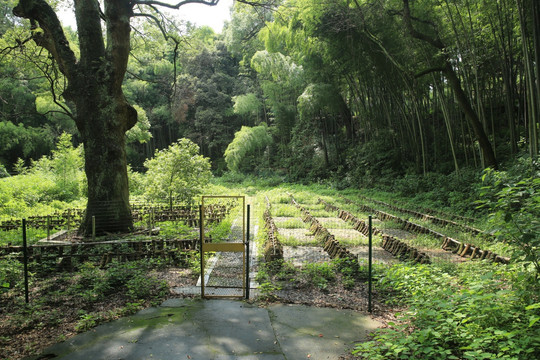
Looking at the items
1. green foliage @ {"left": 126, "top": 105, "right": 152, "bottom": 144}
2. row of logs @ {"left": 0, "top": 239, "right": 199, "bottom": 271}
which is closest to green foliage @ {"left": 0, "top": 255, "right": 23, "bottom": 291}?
row of logs @ {"left": 0, "top": 239, "right": 199, "bottom": 271}

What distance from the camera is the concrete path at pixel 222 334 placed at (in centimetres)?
309

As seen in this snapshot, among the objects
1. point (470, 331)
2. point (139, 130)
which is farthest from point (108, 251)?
point (139, 130)

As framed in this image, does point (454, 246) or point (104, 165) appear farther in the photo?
point (104, 165)

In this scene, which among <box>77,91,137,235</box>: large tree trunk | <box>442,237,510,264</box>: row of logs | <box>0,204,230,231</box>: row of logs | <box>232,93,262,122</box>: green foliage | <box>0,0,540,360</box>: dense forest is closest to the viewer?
<box>0,0,540,360</box>: dense forest

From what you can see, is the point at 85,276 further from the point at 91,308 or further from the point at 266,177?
the point at 266,177

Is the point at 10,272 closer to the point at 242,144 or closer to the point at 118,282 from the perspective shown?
the point at 118,282

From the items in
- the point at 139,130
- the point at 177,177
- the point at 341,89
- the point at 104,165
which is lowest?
the point at 177,177

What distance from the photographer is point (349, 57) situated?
1445 cm

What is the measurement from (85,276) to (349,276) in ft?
11.9

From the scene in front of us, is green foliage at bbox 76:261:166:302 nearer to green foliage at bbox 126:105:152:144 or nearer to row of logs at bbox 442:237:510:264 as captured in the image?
row of logs at bbox 442:237:510:264

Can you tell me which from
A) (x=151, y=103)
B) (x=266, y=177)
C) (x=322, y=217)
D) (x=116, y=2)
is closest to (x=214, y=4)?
(x=116, y=2)

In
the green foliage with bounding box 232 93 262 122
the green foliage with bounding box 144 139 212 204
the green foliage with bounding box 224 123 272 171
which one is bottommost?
the green foliage with bounding box 144 139 212 204

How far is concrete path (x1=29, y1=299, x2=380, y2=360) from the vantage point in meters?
3.09

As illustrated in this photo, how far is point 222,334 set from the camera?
3469 millimetres
